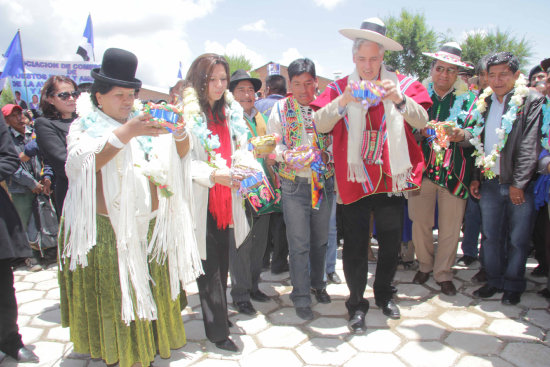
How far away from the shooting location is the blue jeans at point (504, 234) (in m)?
3.31

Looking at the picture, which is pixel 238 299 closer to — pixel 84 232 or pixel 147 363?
pixel 147 363

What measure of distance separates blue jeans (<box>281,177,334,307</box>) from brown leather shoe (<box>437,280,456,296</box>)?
4.24 feet

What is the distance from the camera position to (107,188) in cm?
221

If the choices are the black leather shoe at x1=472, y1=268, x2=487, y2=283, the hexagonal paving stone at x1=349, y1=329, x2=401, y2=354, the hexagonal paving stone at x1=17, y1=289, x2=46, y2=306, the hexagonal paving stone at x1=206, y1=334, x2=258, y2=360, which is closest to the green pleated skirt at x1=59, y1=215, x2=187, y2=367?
the hexagonal paving stone at x1=206, y1=334, x2=258, y2=360

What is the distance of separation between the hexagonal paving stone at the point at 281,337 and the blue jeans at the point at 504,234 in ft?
6.52

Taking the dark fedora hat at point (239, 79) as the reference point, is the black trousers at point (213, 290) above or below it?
below

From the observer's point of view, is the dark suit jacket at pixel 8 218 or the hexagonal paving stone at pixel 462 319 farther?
the hexagonal paving stone at pixel 462 319

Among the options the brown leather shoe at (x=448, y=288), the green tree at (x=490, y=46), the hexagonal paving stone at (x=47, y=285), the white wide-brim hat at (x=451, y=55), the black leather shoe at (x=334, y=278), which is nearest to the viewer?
the white wide-brim hat at (x=451, y=55)

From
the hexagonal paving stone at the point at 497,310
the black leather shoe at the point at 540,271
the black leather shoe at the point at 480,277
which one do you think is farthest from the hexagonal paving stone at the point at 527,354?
the black leather shoe at the point at 540,271

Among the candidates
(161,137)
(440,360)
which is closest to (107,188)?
(161,137)

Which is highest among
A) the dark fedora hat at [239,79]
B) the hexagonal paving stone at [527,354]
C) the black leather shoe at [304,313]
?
the dark fedora hat at [239,79]

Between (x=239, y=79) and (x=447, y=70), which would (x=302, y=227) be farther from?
(x=447, y=70)

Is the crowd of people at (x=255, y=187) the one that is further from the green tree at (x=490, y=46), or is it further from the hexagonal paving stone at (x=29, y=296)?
the green tree at (x=490, y=46)

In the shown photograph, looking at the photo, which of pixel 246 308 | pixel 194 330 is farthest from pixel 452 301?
pixel 194 330
